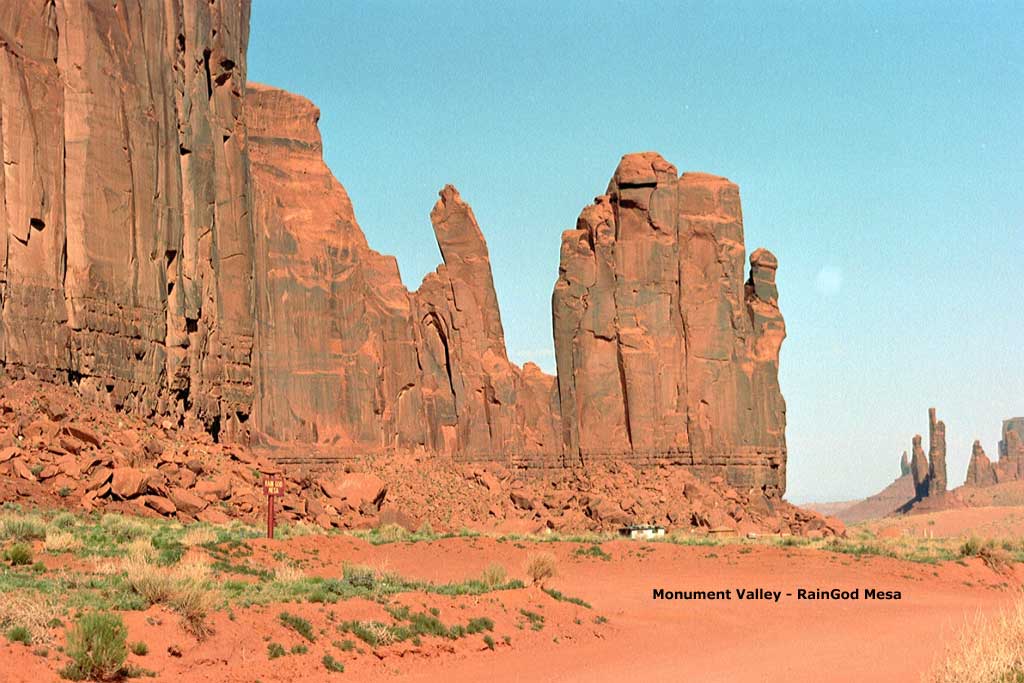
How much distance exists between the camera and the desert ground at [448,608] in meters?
18.4

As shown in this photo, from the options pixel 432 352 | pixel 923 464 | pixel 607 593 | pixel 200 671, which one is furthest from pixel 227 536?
pixel 923 464

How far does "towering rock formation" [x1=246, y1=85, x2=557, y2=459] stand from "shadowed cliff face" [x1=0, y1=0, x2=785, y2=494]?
0.12 metres

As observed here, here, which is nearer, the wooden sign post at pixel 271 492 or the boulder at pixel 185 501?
the wooden sign post at pixel 271 492

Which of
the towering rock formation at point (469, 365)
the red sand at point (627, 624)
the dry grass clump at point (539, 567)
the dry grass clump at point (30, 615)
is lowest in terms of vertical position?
the red sand at point (627, 624)

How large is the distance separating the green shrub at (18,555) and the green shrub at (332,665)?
7177 millimetres

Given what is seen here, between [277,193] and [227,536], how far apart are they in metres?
40.7

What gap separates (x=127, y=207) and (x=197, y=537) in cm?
1633

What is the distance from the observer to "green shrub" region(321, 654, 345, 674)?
61.8ft

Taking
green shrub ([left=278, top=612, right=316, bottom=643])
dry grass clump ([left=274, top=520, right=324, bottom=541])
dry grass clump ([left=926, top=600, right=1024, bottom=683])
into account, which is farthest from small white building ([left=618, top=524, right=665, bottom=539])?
dry grass clump ([left=926, top=600, right=1024, bottom=683])

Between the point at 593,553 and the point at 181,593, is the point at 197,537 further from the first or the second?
the point at 593,553

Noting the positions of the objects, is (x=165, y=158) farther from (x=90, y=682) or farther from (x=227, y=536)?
(x=90, y=682)

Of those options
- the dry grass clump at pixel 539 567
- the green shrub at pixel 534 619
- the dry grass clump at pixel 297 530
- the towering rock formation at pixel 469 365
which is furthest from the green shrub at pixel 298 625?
the towering rock formation at pixel 469 365

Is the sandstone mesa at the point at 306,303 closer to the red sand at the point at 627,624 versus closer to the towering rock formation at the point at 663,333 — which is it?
the towering rock formation at the point at 663,333

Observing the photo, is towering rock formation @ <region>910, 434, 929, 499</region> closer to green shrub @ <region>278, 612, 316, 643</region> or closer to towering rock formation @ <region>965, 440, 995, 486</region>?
towering rock formation @ <region>965, 440, 995, 486</region>
